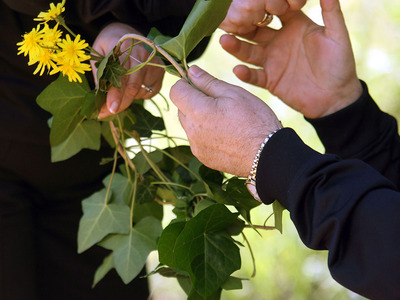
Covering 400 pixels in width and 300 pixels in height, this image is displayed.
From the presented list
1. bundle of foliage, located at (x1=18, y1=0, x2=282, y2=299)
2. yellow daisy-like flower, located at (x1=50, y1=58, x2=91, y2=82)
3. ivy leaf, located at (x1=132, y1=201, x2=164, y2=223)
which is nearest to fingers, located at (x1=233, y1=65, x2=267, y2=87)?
bundle of foliage, located at (x1=18, y1=0, x2=282, y2=299)

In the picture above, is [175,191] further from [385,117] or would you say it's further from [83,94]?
[385,117]

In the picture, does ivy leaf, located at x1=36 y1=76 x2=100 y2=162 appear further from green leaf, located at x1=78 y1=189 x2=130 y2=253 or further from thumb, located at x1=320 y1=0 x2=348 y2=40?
thumb, located at x1=320 y1=0 x2=348 y2=40

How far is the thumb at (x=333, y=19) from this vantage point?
41.4 inches

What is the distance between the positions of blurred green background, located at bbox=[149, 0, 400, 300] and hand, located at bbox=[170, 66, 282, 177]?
1760mm

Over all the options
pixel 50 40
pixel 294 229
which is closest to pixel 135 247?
pixel 50 40

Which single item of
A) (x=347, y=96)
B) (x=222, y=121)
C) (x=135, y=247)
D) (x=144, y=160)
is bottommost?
(x=135, y=247)

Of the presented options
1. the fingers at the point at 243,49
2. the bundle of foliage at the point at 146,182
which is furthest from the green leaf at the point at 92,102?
the fingers at the point at 243,49

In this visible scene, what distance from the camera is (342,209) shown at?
64 centimetres

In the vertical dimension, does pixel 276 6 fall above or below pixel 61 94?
above

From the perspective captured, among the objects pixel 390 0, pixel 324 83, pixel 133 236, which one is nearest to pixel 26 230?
pixel 133 236

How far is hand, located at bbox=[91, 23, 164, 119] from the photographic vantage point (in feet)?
2.88

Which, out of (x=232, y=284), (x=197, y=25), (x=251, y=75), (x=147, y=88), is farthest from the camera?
(x=251, y=75)

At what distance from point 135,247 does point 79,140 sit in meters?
0.21

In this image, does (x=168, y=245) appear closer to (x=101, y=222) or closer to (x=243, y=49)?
(x=101, y=222)
